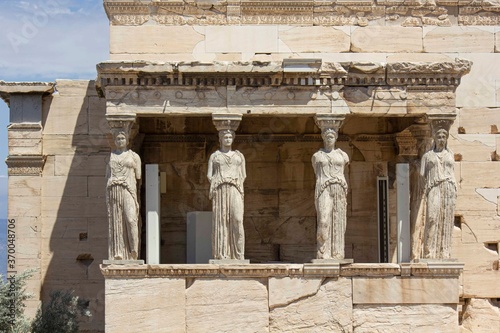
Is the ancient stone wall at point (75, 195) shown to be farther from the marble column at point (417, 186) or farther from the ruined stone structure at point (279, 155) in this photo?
the marble column at point (417, 186)

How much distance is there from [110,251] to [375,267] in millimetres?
3686

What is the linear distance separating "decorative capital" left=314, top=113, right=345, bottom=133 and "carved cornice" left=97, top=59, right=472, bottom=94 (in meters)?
0.44

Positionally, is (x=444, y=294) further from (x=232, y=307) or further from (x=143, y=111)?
(x=143, y=111)

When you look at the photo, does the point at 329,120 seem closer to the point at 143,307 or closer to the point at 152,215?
the point at 152,215

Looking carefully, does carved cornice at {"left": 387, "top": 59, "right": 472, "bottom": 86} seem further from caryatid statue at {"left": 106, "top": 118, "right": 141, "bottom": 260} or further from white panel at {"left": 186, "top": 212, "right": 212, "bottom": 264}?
caryatid statue at {"left": 106, "top": 118, "right": 141, "bottom": 260}

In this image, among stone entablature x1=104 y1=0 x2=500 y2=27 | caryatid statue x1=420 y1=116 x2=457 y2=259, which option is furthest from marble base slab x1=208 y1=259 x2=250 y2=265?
stone entablature x1=104 y1=0 x2=500 y2=27

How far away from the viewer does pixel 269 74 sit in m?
14.5

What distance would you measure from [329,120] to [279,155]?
2.48 m

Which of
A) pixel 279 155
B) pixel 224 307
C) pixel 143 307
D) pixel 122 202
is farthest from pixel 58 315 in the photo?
pixel 279 155

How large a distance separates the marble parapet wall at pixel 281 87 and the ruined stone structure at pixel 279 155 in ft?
0.07

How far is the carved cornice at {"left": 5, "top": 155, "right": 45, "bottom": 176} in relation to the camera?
669 inches

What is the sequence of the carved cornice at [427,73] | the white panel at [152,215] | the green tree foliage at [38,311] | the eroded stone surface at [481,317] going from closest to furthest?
the carved cornice at [427,73], the white panel at [152,215], the green tree foliage at [38,311], the eroded stone surface at [481,317]

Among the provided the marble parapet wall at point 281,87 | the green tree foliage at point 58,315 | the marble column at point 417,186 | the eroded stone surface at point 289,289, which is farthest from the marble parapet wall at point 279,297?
the marble parapet wall at point 281,87

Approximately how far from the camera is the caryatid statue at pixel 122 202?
47.2ft
